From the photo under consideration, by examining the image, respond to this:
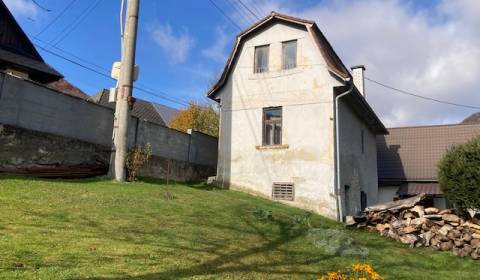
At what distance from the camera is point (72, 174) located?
13.1m

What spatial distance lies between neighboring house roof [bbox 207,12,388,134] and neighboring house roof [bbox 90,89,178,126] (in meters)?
11.7

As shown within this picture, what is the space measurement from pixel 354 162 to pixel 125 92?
10.6 metres

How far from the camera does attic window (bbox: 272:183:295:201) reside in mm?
16562

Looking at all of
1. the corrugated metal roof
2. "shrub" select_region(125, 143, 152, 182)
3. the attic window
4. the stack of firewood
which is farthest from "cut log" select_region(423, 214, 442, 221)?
the corrugated metal roof

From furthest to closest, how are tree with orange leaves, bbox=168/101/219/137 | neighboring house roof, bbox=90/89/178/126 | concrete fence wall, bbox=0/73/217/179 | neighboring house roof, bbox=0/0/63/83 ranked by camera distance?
tree with orange leaves, bbox=168/101/219/137
neighboring house roof, bbox=90/89/178/126
neighboring house roof, bbox=0/0/63/83
concrete fence wall, bbox=0/73/217/179

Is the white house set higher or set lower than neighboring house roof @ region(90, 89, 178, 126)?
lower

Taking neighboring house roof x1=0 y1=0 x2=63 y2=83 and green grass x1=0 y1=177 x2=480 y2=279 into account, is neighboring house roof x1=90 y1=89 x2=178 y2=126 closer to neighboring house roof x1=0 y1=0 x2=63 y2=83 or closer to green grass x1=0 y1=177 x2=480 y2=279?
neighboring house roof x1=0 y1=0 x2=63 y2=83

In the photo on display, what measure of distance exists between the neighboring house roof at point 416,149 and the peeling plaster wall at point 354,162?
10.2 feet

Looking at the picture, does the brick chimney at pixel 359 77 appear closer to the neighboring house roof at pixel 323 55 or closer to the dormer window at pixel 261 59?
the neighboring house roof at pixel 323 55

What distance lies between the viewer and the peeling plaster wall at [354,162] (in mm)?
17344

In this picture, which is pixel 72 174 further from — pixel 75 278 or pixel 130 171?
pixel 75 278

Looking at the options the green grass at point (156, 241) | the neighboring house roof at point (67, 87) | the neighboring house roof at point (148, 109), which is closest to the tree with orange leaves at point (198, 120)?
the neighboring house roof at point (148, 109)

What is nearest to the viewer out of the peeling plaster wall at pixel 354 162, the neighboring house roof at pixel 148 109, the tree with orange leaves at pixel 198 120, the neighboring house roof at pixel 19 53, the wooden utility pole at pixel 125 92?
the wooden utility pole at pixel 125 92

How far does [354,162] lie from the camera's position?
62.4ft
